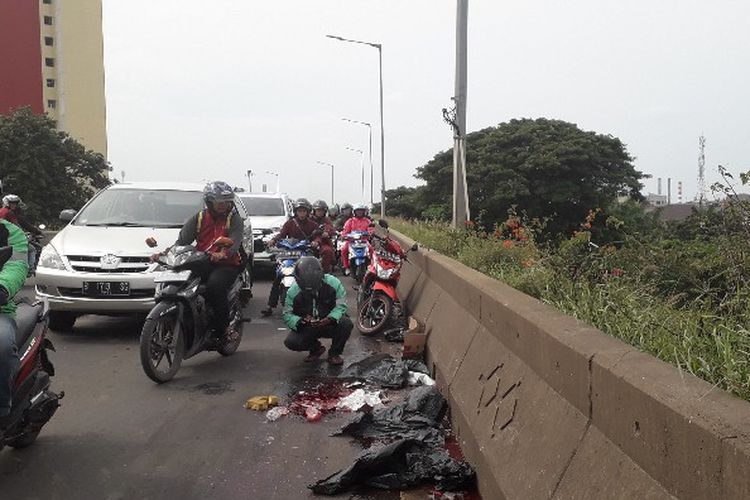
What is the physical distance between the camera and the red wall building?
63.5 m

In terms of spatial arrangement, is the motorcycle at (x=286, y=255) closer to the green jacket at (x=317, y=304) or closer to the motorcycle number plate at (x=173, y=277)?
the green jacket at (x=317, y=304)

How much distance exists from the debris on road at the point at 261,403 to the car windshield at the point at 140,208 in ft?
13.1

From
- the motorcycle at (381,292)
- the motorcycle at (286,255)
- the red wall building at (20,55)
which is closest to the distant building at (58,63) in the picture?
the red wall building at (20,55)

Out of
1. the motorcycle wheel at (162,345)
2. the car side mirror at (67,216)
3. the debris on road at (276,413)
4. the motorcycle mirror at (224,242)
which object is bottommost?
the debris on road at (276,413)

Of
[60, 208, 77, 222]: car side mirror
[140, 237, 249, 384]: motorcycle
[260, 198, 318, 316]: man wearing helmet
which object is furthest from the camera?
[260, 198, 318, 316]: man wearing helmet

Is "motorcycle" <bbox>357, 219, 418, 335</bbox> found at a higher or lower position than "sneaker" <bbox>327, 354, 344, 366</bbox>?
higher

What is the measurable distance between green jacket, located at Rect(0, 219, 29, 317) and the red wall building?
6722 centimetres

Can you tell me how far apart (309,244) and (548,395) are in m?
6.98

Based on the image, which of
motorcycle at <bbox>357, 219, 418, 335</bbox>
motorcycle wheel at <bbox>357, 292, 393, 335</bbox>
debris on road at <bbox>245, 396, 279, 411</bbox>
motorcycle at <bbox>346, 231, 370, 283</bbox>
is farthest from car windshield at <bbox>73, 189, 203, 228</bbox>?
debris on road at <bbox>245, 396, 279, 411</bbox>

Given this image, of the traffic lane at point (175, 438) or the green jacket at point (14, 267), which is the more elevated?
the green jacket at point (14, 267)

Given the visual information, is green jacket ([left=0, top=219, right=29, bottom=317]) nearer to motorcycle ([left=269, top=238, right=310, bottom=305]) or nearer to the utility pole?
motorcycle ([left=269, top=238, right=310, bottom=305])

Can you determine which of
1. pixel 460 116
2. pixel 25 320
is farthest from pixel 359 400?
pixel 460 116

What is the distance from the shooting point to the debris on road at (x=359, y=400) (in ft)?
17.7

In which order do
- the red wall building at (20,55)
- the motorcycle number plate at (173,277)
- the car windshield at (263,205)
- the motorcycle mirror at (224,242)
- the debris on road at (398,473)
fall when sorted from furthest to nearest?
the red wall building at (20,55) → the car windshield at (263,205) → the motorcycle mirror at (224,242) → the motorcycle number plate at (173,277) → the debris on road at (398,473)
